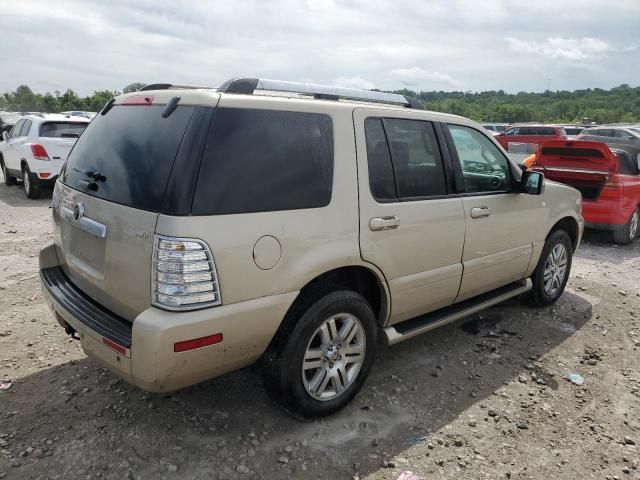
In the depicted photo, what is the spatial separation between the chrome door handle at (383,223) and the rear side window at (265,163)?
358 mm

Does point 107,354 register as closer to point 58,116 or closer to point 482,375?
point 482,375

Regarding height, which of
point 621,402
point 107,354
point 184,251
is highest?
point 184,251

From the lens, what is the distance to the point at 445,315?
378cm

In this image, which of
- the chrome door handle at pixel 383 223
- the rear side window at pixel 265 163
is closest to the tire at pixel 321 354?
the chrome door handle at pixel 383 223

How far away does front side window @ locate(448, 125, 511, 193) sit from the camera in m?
3.85

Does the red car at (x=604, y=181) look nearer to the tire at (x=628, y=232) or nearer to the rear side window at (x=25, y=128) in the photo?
the tire at (x=628, y=232)

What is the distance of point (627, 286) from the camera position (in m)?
5.87

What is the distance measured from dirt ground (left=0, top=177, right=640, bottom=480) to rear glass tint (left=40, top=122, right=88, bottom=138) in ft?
22.1

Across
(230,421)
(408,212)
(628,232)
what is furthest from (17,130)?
(628,232)

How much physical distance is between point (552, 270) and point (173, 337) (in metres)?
3.95

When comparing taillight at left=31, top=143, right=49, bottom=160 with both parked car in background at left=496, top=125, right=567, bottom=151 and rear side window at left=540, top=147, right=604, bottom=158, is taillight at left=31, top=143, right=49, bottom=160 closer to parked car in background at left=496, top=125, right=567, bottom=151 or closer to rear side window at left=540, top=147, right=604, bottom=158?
rear side window at left=540, top=147, right=604, bottom=158

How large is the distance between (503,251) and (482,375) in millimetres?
1043

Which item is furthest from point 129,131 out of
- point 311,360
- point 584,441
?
point 584,441

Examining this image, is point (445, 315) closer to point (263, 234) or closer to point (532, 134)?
point (263, 234)
